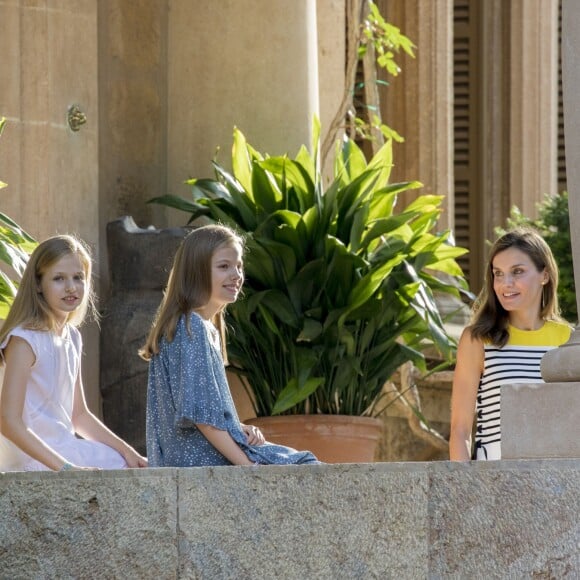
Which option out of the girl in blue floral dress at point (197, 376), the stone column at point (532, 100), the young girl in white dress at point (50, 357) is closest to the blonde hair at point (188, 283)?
the girl in blue floral dress at point (197, 376)

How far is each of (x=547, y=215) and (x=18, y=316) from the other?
6.49 metres

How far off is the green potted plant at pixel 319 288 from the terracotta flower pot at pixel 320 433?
3cm

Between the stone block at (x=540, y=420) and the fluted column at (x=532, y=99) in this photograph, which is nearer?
the stone block at (x=540, y=420)

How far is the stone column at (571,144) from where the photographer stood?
5285 millimetres

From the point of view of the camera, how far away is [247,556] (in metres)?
4.71

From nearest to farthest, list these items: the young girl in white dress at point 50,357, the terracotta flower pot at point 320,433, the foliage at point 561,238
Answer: the young girl in white dress at point 50,357
the terracotta flower pot at point 320,433
the foliage at point 561,238

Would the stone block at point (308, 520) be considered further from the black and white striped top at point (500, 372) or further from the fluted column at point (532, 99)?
the fluted column at point (532, 99)

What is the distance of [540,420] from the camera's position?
5.18 metres

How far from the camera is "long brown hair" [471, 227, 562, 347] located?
6219mm

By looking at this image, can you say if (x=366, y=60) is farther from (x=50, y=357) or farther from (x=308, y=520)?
(x=308, y=520)

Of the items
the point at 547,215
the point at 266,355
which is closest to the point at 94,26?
the point at 266,355

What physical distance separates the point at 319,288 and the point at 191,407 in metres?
2.58

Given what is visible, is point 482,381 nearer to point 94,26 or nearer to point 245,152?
point 245,152

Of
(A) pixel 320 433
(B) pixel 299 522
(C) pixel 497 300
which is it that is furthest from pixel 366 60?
(B) pixel 299 522
